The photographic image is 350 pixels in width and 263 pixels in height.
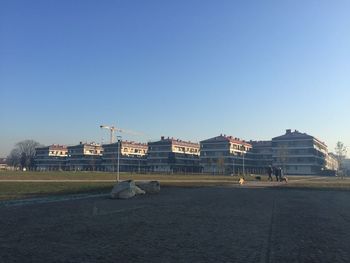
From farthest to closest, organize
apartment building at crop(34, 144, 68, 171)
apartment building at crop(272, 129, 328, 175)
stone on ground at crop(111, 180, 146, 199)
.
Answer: apartment building at crop(34, 144, 68, 171) < apartment building at crop(272, 129, 328, 175) < stone on ground at crop(111, 180, 146, 199)

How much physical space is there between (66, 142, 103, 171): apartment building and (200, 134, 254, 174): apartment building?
56123 millimetres

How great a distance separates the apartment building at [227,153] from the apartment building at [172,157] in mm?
7839

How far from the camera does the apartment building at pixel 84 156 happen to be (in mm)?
180275

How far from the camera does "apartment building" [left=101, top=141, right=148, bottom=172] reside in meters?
166

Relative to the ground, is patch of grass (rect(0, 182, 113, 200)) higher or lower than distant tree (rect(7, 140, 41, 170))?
lower

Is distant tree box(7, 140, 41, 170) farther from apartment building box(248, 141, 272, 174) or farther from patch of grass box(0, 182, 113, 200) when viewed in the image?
patch of grass box(0, 182, 113, 200)

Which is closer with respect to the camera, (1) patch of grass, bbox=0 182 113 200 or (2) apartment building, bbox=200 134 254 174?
(1) patch of grass, bbox=0 182 113 200

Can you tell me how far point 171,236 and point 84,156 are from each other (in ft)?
590

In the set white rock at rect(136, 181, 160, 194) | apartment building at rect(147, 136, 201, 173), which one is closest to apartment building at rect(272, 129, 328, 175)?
apartment building at rect(147, 136, 201, 173)

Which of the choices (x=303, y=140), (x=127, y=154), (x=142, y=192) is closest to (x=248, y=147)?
(x=303, y=140)

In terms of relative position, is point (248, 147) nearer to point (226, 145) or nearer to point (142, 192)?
point (226, 145)

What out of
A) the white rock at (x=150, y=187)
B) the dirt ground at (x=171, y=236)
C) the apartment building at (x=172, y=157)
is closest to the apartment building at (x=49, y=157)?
the apartment building at (x=172, y=157)

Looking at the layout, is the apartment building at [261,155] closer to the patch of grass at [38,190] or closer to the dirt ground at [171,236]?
the patch of grass at [38,190]

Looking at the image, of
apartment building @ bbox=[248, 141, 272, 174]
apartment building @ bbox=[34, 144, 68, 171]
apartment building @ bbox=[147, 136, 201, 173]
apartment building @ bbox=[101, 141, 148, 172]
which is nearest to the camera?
apartment building @ bbox=[248, 141, 272, 174]
